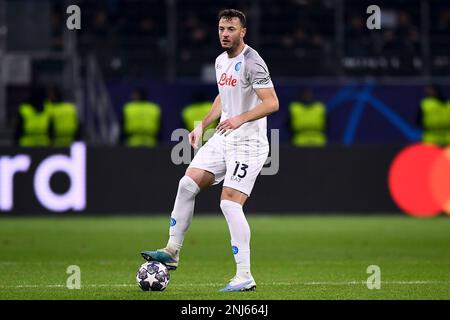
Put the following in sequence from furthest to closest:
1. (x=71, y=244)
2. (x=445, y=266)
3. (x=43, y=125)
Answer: (x=43, y=125) → (x=71, y=244) → (x=445, y=266)

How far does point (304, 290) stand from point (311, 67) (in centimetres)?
1381

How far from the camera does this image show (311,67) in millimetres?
22922

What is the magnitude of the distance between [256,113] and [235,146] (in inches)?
17.3

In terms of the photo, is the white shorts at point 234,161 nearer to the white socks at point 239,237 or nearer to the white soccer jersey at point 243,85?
the white soccer jersey at point 243,85

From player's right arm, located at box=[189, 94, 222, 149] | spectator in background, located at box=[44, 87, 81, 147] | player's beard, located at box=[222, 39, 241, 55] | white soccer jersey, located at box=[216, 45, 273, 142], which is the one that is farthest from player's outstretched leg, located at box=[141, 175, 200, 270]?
spectator in background, located at box=[44, 87, 81, 147]

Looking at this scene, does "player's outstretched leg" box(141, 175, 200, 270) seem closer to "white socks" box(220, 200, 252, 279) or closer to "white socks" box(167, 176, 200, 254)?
"white socks" box(167, 176, 200, 254)

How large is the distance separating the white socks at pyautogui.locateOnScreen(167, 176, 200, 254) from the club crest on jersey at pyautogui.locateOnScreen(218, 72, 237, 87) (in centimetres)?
81

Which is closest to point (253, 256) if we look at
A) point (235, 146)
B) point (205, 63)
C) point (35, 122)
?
point (235, 146)

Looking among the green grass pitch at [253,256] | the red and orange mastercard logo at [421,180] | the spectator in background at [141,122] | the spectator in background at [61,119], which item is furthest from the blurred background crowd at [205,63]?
the green grass pitch at [253,256]

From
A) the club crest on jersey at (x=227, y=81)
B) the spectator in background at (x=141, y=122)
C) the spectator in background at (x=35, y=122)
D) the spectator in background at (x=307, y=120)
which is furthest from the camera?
the spectator in background at (x=307, y=120)

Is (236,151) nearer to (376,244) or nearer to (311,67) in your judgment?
(376,244)

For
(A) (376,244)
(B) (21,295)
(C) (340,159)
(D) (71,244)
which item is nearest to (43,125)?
(C) (340,159)

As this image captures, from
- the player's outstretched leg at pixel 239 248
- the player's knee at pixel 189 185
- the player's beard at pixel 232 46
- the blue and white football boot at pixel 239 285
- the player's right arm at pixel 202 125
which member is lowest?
the blue and white football boot at pixel 239 285

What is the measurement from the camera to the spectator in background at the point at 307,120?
21406 mm
